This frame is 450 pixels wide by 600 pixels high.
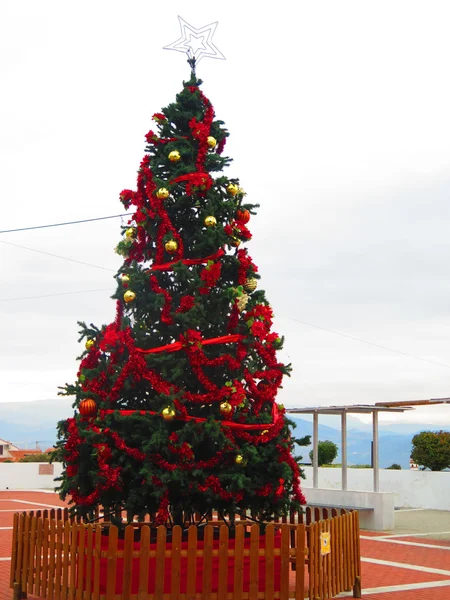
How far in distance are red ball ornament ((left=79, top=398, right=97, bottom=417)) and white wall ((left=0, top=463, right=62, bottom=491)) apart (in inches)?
988

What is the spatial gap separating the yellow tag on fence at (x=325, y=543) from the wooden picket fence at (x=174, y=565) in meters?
0.02

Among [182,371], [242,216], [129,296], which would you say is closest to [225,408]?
[182,371]

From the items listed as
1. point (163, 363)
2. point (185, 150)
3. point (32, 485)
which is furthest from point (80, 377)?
point (32, 485)

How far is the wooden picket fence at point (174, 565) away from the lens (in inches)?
312

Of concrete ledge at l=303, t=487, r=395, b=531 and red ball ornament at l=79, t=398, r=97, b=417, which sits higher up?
red ball ornament at l=79, t=398, r=97, b=417

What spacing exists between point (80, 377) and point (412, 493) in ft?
60.1

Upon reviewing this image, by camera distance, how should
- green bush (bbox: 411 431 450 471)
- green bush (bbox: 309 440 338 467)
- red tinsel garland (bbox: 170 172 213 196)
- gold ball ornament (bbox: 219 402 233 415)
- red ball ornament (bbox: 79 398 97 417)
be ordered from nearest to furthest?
gold ball ornament (bbox: 219 402 233 415) < red ball ornament (bbox: 79 398 97 417) < red tinsel garland (bbox: 170 172 213 196) < green bush (bbox: 411 431 450 471) < green bush (bbox: 309 440 338 467)

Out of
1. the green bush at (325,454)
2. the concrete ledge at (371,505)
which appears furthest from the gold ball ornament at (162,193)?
the green bush at (325,454)

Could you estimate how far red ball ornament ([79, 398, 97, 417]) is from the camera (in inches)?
352

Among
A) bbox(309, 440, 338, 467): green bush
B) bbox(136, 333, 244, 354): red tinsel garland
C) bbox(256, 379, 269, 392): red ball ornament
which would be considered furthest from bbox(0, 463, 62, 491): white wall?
bbox(136, 333, 244, 354): red tinsel garland

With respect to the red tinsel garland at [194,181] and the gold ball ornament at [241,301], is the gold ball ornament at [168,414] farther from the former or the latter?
the red tinsel garland at [194,181]

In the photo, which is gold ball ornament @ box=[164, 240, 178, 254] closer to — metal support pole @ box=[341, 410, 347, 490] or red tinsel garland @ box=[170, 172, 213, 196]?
red tinsel garland @ box=[170, 172, 213, 196]

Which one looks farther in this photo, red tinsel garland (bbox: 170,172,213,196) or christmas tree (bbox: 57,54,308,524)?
red tinsel garland (bbox: 170,172,213,196)

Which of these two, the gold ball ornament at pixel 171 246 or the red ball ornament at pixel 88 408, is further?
the gold ball ornament at pixel 171 246
